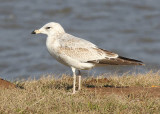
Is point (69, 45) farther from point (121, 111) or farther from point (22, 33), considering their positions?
point (22, 33)

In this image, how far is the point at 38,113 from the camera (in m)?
6.74

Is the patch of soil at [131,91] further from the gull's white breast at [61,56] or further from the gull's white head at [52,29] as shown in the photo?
the gull's white head at [52,29]

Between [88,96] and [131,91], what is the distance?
2.96 feet

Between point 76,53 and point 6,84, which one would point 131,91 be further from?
point 6,84

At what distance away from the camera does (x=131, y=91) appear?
822cm

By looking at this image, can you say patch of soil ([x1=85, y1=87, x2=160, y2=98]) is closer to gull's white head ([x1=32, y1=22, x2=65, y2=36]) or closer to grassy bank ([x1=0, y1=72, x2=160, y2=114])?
grassy bank ([x1=0, y1=72, x2=160, y2=114])

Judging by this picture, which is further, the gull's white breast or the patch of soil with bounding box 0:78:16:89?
the patch of soil with bounding box 0:78:16:89

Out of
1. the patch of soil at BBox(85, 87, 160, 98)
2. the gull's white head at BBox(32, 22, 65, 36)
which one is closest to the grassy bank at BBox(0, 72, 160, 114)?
the patch of soil at BBox(85, 87, 160, 98)

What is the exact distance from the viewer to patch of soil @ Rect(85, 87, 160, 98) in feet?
25.8

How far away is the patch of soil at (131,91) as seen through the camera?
786 centimetres

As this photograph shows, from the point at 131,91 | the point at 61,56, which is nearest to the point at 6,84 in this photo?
the point at 61,56

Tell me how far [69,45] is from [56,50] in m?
0.27

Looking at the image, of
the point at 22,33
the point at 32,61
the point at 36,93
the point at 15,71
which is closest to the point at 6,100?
the point at 36,93

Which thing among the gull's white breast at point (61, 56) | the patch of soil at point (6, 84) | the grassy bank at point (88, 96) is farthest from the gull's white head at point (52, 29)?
A: the patch of soil at point (6, 84)
